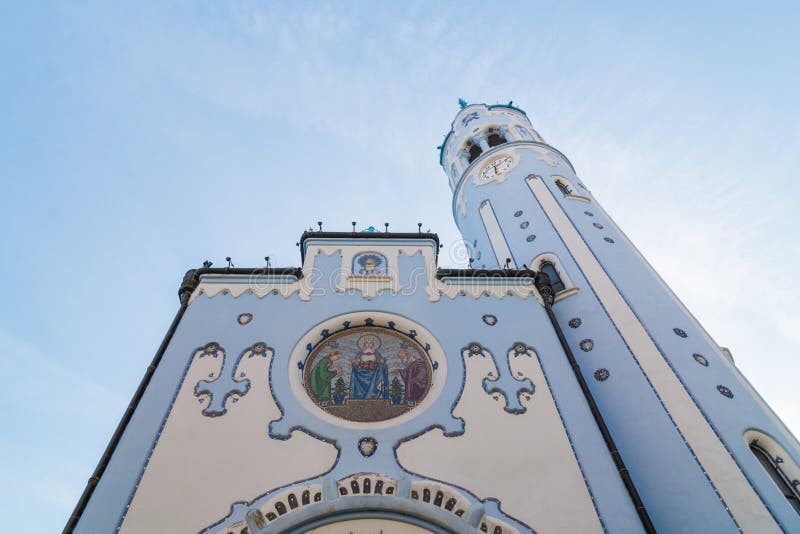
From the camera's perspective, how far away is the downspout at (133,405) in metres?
7.13

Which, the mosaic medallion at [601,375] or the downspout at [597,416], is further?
the mosaic medallion at [601,375]

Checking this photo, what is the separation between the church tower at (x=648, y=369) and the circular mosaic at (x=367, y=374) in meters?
3.56

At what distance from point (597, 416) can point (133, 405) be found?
7632 mm

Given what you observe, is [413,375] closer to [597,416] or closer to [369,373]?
[369,373]

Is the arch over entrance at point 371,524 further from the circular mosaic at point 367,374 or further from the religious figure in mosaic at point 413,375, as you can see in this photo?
the religious figure in mosaic at point 413,375

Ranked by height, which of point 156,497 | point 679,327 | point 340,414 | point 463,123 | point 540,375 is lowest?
point 156,497

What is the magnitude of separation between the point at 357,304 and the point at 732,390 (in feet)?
23.5

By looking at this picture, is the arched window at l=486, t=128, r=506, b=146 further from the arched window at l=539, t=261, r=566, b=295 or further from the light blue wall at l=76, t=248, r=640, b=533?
the light blue wall at l=76, t=248, r=640, b=533

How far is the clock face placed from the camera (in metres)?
17.4

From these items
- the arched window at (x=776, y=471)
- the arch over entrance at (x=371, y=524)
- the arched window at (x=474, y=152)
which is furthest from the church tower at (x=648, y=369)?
the arched window at (x=474, y=152)

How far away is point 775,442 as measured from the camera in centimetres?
870

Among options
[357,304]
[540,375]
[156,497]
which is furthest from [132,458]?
[540,375]

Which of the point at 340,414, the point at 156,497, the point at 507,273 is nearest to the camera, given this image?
the point at 156,497

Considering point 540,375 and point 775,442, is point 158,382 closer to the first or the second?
point 540,375
